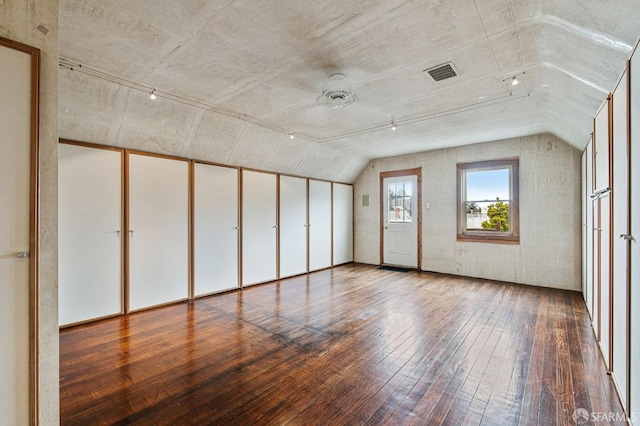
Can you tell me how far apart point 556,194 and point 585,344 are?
3002mm

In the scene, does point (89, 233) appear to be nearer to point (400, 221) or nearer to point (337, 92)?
point (337, 92)

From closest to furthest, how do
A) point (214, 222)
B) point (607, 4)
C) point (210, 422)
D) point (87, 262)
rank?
1. point (607, 4)
2. point (210, 422)
3. point (87, 262)
4. point (214, 222)

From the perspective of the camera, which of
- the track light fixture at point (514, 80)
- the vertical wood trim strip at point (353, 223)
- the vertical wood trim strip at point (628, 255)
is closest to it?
the vertical wood trim strip at point (628, 255)

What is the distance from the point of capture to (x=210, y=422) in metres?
1.79

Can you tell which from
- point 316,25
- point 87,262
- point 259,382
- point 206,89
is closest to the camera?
point 316,25

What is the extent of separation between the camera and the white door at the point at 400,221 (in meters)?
6.60

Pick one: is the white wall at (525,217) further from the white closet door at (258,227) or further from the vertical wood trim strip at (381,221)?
the white closet door at (258,227)

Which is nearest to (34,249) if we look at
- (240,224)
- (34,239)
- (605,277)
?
(34,239)

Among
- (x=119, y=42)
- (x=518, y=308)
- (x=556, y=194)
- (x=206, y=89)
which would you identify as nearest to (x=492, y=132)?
(x=556, y=194)

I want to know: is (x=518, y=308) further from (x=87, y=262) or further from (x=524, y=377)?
(x=87, y=262)

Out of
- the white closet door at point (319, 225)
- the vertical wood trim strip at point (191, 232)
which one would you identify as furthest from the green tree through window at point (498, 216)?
the vertical wood trim strip at point (191, 232)

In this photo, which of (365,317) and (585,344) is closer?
(585,344)

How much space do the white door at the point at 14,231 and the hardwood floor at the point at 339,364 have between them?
29.7 inches

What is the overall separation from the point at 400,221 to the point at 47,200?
20.8 feet
